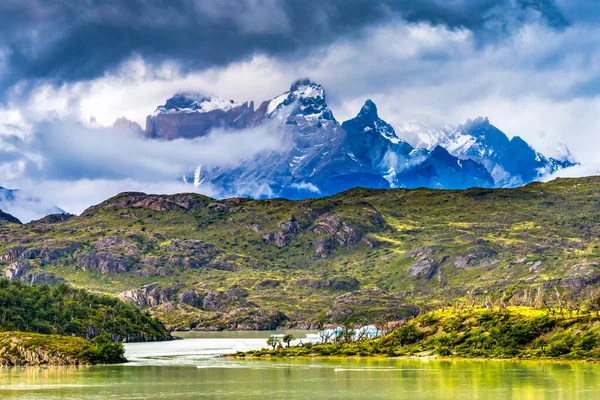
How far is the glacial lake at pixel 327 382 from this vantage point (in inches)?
5394

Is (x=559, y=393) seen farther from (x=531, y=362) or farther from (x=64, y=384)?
(x=64, y=384)

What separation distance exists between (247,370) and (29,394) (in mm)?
60783

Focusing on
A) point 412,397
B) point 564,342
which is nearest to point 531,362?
point 564,342

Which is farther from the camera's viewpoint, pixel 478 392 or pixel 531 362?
pixel 531 362

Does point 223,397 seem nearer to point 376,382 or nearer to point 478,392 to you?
point 376,382

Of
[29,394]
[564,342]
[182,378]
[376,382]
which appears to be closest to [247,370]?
[182,378]

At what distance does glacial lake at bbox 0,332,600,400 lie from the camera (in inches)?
5394

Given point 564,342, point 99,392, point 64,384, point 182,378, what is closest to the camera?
point 99,392

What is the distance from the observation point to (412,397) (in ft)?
431

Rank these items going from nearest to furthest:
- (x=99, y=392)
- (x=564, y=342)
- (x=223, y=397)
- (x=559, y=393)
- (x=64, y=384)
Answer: (x=559, y=393) < (x=223, y=397) < (x=99, y=392) < (x=64, y=384) < (x=564, y=342)

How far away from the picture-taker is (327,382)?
523 ft

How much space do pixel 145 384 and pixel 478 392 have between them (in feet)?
225

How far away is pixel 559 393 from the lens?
5098 inches

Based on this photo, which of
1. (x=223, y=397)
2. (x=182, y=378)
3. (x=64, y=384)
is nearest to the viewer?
(x=223, y=397)
